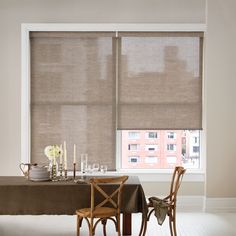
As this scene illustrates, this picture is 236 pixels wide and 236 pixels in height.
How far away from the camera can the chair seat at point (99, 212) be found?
483 centimetres

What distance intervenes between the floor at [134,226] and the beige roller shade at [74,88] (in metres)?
1.19

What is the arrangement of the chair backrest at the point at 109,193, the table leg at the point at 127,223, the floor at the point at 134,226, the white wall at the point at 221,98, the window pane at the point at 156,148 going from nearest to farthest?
the chair backrest at the point at 109,193, the table leg at the point at 127,223, the floor at the point at 134,226, the white wall at the point at 221,98, the window pane at the point at 156,148

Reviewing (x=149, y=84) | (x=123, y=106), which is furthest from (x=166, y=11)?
(x=123, y=106)

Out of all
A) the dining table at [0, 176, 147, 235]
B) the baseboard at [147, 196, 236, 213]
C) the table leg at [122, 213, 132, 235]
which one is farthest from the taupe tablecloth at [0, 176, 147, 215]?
the baseboard at [147, 196, 236, 213]

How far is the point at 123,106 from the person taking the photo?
7.21m

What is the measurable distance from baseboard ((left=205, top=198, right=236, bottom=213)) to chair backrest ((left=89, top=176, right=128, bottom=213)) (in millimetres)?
2415

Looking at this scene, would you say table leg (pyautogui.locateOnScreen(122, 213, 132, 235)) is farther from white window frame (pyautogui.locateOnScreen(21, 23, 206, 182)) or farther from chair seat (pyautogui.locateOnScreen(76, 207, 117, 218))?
white window frame (pyautogui.locateOnScreen(21, 23, 206, 182))

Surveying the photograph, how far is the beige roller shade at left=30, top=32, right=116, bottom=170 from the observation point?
23.6ft

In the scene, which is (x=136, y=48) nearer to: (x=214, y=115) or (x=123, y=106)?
(x=123, y=106)

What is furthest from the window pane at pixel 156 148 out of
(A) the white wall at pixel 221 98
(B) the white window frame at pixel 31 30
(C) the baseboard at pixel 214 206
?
(C) the baseboard at pixel 214 206

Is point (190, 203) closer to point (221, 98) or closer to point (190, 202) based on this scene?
point (190, 202)

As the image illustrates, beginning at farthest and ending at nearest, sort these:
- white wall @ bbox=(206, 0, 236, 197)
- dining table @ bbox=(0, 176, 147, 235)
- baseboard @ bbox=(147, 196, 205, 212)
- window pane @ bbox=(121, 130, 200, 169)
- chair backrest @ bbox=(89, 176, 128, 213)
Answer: window pane @ bbox=(121, 130, 200, 169) < baseboard @ bbox=(147, 196, 205, 212) < white wall @ bbox=(206, 0, 236, 197) < dining table @ bbox=(0, 176, 147, 235) < chair backrest @ bbox=(89, 176, 128, 213)

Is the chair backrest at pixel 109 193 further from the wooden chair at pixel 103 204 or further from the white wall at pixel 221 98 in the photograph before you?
the white wall at pixel 221 98

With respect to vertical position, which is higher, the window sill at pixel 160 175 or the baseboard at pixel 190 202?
the window sill at pixel 160 175
